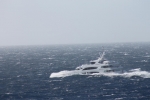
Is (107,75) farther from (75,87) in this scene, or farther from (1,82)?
(1,82)

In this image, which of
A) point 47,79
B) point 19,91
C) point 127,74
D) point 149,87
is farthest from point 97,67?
point 19,91

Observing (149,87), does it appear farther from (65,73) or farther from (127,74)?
(65,73)

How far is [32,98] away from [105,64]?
3700cm

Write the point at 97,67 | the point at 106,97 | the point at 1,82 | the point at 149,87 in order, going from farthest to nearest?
1. the point at 97,67
2. the point at 1,82
3. the point at 149,87
4. the point at 106,97

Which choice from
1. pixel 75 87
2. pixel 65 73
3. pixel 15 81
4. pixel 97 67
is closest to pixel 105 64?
pixel 97 67

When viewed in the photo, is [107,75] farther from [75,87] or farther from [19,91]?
[19,91]

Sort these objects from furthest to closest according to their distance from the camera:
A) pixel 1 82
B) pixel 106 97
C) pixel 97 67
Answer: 1. pixel 97 67
2. pixel 1 82
3. pixel 106 97

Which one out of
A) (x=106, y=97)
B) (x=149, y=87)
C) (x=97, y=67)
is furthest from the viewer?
(x=97, y=67)

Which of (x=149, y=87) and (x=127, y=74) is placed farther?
(x=127, y=74)

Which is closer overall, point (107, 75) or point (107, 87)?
point (107, 87)

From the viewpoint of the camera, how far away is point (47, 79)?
293 feet

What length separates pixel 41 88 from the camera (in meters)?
74.4

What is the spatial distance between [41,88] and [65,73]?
24.3 metres

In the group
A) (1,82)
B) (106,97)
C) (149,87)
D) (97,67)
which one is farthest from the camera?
(97,67)
